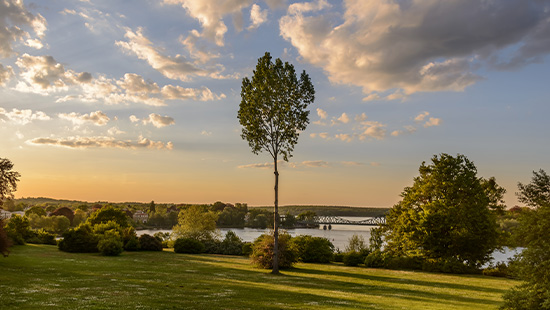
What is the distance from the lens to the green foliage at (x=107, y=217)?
195 feet

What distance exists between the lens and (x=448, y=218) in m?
38.3

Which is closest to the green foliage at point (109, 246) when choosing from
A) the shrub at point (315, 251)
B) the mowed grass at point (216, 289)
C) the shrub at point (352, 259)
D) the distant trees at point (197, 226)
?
the mowed grass at point (216, 289)

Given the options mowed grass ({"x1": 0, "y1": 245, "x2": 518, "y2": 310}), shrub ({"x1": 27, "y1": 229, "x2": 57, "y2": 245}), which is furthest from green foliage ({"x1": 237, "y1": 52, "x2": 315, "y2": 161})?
shrub ({"x1": 27, "y1": 229, "x2": 57, "y2": 245})

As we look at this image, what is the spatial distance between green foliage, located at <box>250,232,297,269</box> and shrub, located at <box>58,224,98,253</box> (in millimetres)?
23857

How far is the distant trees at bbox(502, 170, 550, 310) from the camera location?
14.8m

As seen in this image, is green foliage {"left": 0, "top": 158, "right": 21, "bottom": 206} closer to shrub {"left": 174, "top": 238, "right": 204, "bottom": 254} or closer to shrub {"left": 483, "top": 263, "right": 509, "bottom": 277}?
shrub {"left": 174, "top": 238, "right": 204, "bottom": 254}

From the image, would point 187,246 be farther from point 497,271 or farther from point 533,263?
point 533,263

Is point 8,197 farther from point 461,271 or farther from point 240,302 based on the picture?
point 461,271

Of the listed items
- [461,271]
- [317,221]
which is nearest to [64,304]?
[461,271]

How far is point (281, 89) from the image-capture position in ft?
115

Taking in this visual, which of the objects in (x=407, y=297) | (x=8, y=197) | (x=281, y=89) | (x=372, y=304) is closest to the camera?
(x=372, y=304)

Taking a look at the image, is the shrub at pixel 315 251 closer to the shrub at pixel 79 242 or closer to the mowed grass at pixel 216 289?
the mowed grass at pixel 216 289

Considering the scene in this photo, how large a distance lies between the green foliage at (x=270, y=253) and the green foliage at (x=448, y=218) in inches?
542

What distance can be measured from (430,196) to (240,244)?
27.3m
